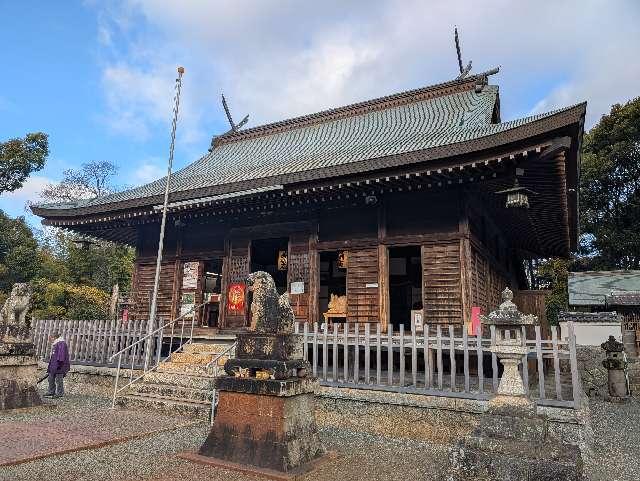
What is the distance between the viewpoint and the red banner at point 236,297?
11.4 meters

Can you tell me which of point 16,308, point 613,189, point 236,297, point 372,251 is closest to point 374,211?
point 372,251

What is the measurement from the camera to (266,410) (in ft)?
16.1

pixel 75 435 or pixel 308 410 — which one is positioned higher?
pixel 308 410

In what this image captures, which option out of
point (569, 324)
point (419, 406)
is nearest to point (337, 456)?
point (419, 406)

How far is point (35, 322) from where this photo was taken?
12.3m

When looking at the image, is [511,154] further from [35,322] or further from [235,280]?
[35,322]

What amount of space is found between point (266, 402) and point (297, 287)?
5821mm

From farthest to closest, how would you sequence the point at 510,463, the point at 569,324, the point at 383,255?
the point at 383,255 < the point at 569,324 < the point at 510,463

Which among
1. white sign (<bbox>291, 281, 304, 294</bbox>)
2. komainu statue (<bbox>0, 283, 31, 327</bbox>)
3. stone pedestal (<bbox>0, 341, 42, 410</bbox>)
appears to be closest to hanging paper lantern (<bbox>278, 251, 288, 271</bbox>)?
white sign (<bbox>291, 281, 304, 294</bbox>)

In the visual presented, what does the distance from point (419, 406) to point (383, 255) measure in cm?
386

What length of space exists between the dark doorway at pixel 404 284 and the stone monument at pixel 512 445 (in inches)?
379

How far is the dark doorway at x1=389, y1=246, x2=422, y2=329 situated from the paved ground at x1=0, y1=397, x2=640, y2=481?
8237mm

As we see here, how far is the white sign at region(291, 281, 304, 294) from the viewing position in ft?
35.0

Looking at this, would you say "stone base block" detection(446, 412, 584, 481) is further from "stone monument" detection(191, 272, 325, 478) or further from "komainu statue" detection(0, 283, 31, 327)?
"komainu statue" detection(0, 283, 31, 327)
